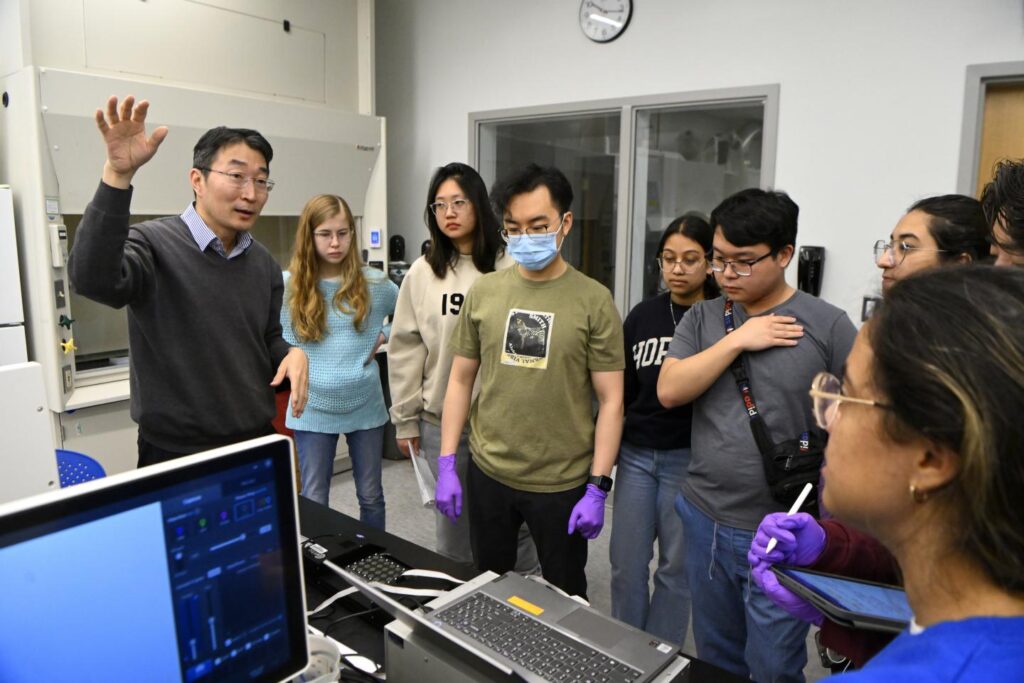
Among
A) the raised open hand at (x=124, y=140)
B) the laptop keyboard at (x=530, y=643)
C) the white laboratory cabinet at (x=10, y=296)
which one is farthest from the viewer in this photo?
the white laboratory cabinet at (x=10, y=296)

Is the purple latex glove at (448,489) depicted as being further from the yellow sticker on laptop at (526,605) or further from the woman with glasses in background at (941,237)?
the woman with glasses in background at (941,237)

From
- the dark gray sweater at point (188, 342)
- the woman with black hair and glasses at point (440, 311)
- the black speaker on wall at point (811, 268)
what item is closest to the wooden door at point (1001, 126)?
the black speaker on wall at point (811, 268)

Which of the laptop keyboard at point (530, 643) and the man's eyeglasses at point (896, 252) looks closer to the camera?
the laptop keyboard at point (530, 643)

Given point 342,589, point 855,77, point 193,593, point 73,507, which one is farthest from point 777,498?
point 855,77

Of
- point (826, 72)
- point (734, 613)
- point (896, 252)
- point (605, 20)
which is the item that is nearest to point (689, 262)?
point (896, 252)

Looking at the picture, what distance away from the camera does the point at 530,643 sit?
900mm

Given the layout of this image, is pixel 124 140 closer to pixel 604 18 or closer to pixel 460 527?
pixel 460 527

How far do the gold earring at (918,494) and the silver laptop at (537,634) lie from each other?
0.40 metres

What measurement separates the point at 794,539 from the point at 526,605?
445 millimetres

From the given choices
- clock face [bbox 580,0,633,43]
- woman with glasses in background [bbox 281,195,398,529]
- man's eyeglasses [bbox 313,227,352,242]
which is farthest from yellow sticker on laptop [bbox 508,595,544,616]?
clock face [bbox 580,0,633,43]

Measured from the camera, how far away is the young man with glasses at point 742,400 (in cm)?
141

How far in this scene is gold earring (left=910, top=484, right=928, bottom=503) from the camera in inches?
23.4

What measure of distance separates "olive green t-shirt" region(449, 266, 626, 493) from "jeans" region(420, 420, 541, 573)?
0.29m

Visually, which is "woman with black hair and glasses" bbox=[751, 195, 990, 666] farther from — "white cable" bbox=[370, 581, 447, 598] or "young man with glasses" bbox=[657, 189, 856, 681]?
"white cable" bbox=[370, 581, 447, 598]
